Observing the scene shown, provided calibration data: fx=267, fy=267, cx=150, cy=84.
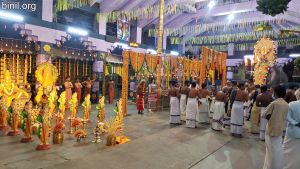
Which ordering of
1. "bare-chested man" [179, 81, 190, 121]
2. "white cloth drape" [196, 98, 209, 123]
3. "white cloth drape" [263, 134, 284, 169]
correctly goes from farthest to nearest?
Answer: "bare-chested man" [179, 81, 190, 121] → "white cloth drape" [196, 98, 209, 123] → "white cloth drape" [263, 134, 284, 169]

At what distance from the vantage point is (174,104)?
30.3 feet

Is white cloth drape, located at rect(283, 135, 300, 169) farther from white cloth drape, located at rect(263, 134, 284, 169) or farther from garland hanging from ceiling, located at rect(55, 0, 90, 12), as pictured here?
garland hanging from ceiling, located at rect(55, 0, 90, 12)

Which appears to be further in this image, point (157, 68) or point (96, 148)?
point (157, 68)

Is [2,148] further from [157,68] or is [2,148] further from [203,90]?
[157,68]

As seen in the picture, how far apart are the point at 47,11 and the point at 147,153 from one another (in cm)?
897

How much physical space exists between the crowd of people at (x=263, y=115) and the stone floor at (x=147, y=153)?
68cm

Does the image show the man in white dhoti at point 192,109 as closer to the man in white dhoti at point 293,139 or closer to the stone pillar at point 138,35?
the man in white dhoti at point 293,139

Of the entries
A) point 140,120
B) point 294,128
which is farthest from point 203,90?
point 294,128

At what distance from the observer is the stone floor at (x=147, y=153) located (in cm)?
498

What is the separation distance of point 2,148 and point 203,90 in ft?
21.0

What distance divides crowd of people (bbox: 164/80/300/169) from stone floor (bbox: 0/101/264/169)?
2.24 ft

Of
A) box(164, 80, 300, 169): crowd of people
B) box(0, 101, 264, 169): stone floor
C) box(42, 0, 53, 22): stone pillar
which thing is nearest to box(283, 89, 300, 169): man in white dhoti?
box(164, 80, 300, 169): crowd of people

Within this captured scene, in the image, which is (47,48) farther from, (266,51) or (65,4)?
(266,51)

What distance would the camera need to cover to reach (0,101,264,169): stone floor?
498 cm
